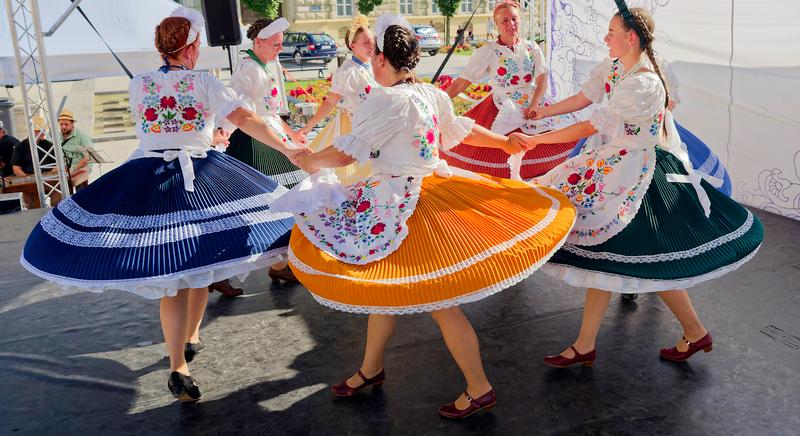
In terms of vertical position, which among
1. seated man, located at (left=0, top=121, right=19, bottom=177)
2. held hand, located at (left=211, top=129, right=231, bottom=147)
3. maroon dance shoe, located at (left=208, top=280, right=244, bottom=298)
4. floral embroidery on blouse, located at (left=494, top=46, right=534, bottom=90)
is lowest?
maroon dance shoe, located at (left=208, top=280, right=244, bottom=298)

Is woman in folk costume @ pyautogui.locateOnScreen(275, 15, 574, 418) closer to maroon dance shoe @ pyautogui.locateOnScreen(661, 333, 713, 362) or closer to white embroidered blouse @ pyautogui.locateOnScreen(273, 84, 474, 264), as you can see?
white embroidered blouse @ pyautogui.locateOnScreen(273, 84, 474, 264)

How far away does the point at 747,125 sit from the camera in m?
6.17

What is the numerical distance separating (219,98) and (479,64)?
217 cm

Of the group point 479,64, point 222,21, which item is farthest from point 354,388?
point 222,21

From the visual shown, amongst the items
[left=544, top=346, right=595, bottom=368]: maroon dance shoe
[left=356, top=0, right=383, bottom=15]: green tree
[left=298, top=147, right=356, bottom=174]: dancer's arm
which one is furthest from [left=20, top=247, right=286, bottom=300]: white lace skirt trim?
[left=356, top=0, right=383, bottom=15]: green tree

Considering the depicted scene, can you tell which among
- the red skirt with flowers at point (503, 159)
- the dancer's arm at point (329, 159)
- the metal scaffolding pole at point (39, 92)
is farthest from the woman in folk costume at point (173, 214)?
the metal scaffolding pole at point (39, 92)

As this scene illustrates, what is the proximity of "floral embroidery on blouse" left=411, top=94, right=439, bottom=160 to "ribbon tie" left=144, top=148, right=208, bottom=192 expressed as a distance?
109 cm

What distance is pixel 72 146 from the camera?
310 inches

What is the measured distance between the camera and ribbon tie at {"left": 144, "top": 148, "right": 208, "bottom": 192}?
10.6 ft

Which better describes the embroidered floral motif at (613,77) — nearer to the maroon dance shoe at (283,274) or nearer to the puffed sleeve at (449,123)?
the puffed sleeve at (449,123)

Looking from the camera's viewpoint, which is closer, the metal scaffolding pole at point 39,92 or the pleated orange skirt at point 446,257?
the pleated orange skirt at point 446,257

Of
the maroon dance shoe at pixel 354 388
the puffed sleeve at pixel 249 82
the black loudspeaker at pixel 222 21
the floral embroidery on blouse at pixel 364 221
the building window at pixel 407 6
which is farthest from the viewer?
the building window at pixel 407 6

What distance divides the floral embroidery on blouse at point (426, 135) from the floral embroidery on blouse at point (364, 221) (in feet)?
0.44

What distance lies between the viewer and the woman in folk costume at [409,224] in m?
2.62
